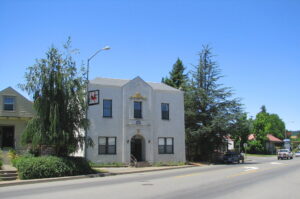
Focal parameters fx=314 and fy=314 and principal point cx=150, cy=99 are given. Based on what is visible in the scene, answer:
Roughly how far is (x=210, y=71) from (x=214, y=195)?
29644 mm

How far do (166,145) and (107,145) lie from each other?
6800mm

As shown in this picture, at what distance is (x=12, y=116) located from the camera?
2758 cm

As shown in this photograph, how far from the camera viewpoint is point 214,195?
12344 mm

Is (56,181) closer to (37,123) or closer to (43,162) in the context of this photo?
(43,162)

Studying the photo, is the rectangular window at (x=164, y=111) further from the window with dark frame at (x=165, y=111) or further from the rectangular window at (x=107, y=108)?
the rectangular window at (x=107, y=108)

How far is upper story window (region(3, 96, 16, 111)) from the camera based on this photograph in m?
27.9

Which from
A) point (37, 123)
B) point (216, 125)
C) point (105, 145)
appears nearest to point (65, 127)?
point (37, 123)

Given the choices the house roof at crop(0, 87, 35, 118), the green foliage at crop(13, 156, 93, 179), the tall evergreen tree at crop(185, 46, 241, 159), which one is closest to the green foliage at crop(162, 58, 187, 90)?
the tall evergreen tree at crop(185, 46, 241, 159)

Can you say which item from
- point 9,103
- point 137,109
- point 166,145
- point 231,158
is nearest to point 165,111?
point 137,109

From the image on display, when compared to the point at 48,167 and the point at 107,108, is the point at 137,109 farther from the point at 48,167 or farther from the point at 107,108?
the point at 48,167

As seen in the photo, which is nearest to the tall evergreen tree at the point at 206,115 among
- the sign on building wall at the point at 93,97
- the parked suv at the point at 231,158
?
the parked suv at the point at 231,158

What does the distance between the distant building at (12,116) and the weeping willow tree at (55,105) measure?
654 centimetres

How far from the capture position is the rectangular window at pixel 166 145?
3288 cm

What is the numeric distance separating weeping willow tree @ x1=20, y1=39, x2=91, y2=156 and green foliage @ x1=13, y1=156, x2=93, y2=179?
1306 millimetres
